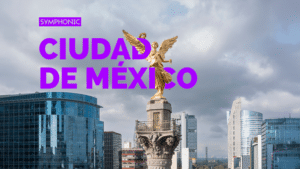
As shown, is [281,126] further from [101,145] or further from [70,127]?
[70,127]

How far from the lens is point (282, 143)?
151500 mm

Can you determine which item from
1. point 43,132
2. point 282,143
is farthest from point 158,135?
point 282,143

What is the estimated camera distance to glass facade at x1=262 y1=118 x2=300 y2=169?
14400 centimetres

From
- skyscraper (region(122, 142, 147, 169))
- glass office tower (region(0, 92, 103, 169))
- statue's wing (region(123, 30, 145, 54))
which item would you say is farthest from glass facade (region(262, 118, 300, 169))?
statue's wing (region(123, 30, 145, 54))

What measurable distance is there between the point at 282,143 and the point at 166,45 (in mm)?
146309

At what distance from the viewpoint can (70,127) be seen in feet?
412

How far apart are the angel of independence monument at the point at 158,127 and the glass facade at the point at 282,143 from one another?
13883cm

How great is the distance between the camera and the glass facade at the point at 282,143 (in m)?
144

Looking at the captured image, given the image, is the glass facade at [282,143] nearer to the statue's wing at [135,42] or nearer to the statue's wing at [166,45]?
the statue's wing at [166,45]

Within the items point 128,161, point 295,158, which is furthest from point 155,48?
point 128,161

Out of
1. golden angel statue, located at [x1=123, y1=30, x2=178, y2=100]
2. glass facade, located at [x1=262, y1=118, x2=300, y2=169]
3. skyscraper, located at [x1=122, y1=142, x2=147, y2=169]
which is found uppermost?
golden angel statue, located at [x1=123, y1=30, x2=178, y2=100]

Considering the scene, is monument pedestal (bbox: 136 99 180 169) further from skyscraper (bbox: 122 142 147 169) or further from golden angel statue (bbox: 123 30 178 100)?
skyscraper (bbox: 122 142 147 169)

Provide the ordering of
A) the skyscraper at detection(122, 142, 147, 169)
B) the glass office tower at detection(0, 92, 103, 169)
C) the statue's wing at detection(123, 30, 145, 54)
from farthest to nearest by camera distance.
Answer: the skyscraper at detection(122, 142, 147, 169) → the glass office tower at detection(0, 92, 103, 169) → the statue's wing at detection(123, 30, 145, 54)

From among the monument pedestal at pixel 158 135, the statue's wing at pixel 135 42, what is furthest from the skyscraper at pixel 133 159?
the statue's wing at pixel 135 42
